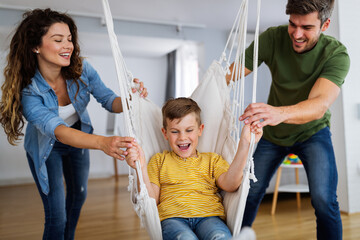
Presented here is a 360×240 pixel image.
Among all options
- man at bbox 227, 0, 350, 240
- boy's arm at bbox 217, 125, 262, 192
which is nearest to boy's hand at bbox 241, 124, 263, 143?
boy's arm at bbox 217, 125, 262, 192

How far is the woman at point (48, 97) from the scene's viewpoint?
151cm

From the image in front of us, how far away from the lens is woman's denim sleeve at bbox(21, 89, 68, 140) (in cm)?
141

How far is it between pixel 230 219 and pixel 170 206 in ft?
0.77

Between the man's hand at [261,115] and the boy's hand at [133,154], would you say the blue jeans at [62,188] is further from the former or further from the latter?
the man's hand at [261,115]

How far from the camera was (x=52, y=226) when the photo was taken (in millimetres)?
1587

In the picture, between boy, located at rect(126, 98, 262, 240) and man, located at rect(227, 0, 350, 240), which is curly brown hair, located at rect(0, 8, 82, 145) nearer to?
boy, located at rect(126, 98, 262, 240)

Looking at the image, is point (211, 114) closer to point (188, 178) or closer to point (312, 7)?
point (188, 178)

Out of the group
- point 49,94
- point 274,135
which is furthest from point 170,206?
point 49,94

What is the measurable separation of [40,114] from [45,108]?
0.15 ft

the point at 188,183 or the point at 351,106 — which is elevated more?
the point at 351,106

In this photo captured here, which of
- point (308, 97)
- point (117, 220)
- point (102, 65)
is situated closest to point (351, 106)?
point (308, 97)

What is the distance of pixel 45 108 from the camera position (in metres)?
1.51

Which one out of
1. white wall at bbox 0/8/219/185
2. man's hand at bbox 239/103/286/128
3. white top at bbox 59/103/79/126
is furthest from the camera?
white wall at bbox 0/8/219/185

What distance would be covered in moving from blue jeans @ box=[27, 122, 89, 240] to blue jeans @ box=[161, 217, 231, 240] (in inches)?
21.0
